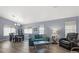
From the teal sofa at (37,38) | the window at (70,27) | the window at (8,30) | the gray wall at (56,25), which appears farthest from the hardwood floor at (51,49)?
the window at (8,30)

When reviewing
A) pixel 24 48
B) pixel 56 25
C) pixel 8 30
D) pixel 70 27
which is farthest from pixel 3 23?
pixel 70 27

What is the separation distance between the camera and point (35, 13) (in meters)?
2.06

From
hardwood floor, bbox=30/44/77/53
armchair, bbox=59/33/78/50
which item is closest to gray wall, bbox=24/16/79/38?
armchair, bbox=59/33/78/50

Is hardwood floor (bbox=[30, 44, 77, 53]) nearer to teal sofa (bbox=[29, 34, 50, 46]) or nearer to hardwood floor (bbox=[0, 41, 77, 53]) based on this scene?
hardwood floor (bbox=[0, 41, 77, 53])

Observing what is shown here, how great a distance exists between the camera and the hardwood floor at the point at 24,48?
2002mm

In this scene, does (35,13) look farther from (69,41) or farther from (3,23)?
(69,41)

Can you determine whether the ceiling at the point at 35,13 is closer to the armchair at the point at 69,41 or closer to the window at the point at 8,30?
the window at the point at 8,30

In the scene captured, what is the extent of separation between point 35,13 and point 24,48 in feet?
2.53

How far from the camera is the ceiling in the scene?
79.0 inches

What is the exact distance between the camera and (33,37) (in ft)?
6.74

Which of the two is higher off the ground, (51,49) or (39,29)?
(39,29)

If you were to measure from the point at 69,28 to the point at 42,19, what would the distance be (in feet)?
1.97
